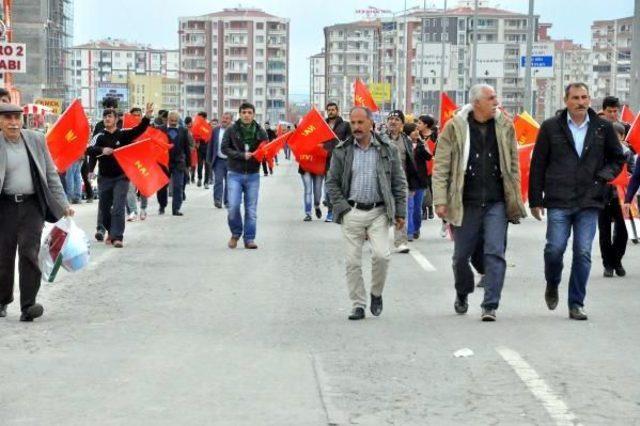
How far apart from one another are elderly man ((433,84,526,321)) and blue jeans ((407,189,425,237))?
7835 millimetres

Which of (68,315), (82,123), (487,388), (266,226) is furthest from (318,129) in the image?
(487,388)

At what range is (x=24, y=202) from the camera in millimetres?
11078

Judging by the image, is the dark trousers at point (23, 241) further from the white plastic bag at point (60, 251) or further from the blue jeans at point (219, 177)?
the blue jeans at point (219, 177)

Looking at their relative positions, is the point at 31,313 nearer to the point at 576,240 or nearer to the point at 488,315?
the point at 488,315

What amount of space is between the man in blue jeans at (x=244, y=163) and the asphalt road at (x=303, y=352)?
2.03 meters

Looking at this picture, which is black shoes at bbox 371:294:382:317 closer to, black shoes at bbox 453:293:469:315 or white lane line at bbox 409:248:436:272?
black shoes at bbox 453:293:469:315

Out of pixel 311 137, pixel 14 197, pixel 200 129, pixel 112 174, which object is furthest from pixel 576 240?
pixel 200 129

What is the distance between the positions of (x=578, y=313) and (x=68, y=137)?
22.8ft

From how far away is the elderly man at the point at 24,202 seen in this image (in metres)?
11.0

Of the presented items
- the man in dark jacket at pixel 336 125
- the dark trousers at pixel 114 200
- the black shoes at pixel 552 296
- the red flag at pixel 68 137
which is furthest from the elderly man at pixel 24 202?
the man in dark jacket at pixel 336 125

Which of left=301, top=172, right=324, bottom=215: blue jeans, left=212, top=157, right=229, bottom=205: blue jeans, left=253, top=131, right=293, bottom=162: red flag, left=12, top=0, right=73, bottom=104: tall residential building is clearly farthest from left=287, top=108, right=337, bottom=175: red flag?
left=12, top=0, right=73, bottom=104: tall residential building

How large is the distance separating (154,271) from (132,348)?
5.55m

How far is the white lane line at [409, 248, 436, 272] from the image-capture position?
1552 cm

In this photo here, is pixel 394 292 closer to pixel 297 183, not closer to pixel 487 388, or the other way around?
pixel 487 388
